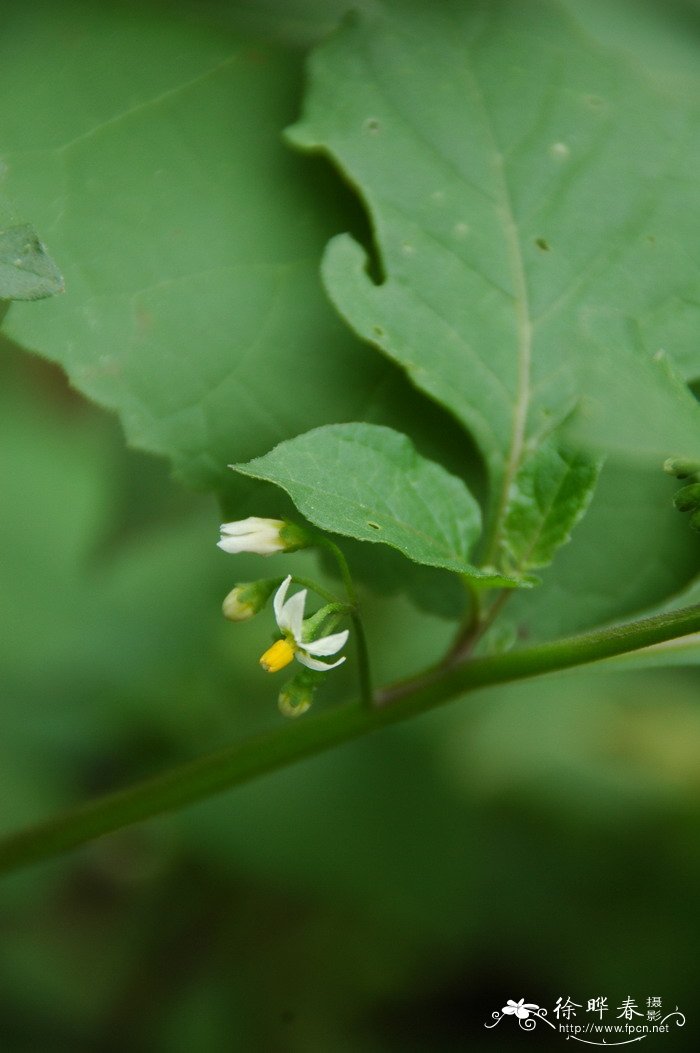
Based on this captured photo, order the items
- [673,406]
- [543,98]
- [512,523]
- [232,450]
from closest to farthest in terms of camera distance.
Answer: [673,406]
[512,523]
[232,450]
[543,98]

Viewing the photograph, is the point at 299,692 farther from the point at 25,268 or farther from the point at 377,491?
the point at 25,268

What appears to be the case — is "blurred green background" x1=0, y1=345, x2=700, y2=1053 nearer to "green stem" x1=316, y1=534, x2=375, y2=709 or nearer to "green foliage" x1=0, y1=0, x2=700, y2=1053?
"green foliage" x1=0, y1=0, x2=700, y2=1053

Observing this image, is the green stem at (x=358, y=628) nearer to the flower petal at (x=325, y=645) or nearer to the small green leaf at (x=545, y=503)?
the flower petal at (x=325, y=645)

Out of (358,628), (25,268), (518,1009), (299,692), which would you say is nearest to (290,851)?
(518,1009)

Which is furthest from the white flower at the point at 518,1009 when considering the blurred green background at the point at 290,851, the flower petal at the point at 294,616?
the flower petal at the point at 294,616

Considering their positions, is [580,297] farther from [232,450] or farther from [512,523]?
[232,450]

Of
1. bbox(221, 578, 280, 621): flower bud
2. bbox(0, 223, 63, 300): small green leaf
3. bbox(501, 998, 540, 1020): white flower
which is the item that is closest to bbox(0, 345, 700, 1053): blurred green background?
bbox(501, 998, 540, 1020): white flower

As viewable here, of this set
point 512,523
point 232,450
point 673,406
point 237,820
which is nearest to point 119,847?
point 237,820
